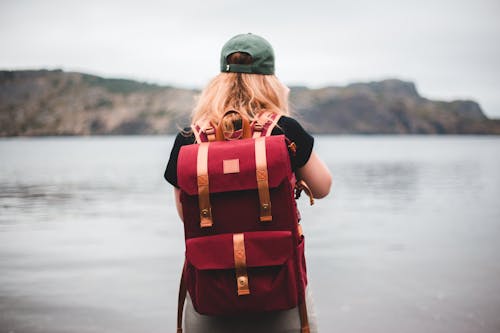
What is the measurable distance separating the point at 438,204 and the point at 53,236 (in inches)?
443

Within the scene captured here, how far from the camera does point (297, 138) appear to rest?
7.62 feet

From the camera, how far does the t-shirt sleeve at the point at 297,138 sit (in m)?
2.32

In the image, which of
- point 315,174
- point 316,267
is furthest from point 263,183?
point 316,267

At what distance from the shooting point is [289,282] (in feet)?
7.35

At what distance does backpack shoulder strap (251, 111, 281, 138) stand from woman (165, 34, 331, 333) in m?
0.02

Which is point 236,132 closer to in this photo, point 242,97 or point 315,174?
point 242,97

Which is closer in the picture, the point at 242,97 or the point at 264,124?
the point at 264,124

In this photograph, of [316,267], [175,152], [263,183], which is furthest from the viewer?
[316,267]

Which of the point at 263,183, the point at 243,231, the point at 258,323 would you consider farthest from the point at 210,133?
the point at 258,323

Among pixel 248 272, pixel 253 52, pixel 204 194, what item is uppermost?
pixel 253 52

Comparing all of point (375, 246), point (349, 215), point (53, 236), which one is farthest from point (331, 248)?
point (53, 236)

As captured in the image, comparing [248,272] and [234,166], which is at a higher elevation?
[234,166]

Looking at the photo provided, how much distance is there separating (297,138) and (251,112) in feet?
0.82

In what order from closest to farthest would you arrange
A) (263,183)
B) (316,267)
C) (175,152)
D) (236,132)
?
1. (263,183)
2. (236,132)
3. (175,152)
4. (316,267)
